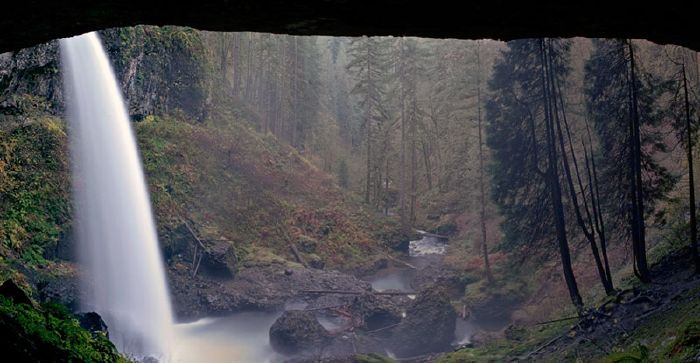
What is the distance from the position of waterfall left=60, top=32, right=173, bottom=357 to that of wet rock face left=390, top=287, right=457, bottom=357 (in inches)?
340

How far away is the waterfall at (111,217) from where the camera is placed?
1642cm

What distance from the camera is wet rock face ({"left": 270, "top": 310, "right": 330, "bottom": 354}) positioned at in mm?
16750

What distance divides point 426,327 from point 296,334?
5.15 m

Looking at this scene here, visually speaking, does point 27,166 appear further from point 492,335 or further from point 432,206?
point 432,206

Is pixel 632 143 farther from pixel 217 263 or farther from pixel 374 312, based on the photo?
pixel 217 263

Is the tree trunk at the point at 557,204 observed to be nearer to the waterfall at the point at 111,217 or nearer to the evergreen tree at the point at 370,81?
the waterfall at the point at 111,217

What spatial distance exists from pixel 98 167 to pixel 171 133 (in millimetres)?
9248

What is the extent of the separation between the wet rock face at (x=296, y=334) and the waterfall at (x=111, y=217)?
3.84 meters

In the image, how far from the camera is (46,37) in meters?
4.70

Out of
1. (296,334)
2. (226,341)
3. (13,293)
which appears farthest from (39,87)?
(13,293)

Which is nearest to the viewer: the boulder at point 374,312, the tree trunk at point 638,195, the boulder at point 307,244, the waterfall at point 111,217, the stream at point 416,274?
the tree trunk at point 638,195

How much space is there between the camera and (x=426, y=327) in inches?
727

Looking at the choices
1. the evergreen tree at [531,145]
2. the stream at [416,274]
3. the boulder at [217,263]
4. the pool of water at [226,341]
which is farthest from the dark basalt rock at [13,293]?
the boulder at [217,263]

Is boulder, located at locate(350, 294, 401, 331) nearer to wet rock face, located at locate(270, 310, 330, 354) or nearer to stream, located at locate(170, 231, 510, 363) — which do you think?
stream, located at locate(170, 231, 510, 363)
